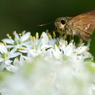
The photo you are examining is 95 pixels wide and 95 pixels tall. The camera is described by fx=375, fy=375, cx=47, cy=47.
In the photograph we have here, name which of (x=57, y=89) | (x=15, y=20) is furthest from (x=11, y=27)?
(x=57, y=89)

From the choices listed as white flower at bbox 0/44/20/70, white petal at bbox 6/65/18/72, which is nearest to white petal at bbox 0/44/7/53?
white flower at bbox 0/44/20/70

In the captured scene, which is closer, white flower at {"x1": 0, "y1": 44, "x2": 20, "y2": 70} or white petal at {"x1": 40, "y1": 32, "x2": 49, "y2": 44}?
white flower at {"x1": 0, "y1": 44, "x2": 20, "y2": 70}

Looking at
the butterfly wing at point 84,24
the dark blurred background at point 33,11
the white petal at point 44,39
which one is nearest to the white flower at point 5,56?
the white petal at point 44,39

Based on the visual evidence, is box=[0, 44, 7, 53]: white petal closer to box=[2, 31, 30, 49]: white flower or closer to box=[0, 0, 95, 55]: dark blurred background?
box=[2, 31, 30, 49]: white flower

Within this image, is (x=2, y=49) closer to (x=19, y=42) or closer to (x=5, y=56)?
(x=5, y=56)

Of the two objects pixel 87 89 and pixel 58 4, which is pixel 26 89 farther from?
pixel 58 4

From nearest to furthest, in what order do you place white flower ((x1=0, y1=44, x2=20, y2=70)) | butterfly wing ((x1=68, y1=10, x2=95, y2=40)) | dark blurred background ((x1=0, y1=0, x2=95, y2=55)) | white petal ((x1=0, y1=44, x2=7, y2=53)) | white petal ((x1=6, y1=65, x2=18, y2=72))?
white petal ((x1=6, y1=65, x2=18, y2=72)) → white flower ((x1=0, y1=44, x2=20, y2=70)) → white petal ((x1=0, y1=44, x2=7, y2=53)) → butterfly wing ((x1=68, y1=10, x2=95, y2=40)) → dark blurred background ((x1=0, y1=0, x2=95, y2=55))

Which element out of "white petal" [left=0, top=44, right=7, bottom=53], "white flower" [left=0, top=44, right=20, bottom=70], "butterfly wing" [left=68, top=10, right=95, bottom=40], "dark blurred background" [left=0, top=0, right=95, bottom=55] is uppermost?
"dark blurred background" [left=0, top=0, right=95, bottom=55]

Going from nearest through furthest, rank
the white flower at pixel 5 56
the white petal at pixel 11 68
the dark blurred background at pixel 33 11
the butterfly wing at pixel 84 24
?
the white petal at pixel 11 68 < the white flower at pixel 5 56 < the butterfly wing at pixel 84 24 < the dark blurred background at pixel 33 11

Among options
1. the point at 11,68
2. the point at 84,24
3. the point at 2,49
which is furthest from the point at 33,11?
the point at 11,68

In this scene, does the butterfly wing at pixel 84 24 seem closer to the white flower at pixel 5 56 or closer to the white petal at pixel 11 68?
the white flower at pixel 5 56
